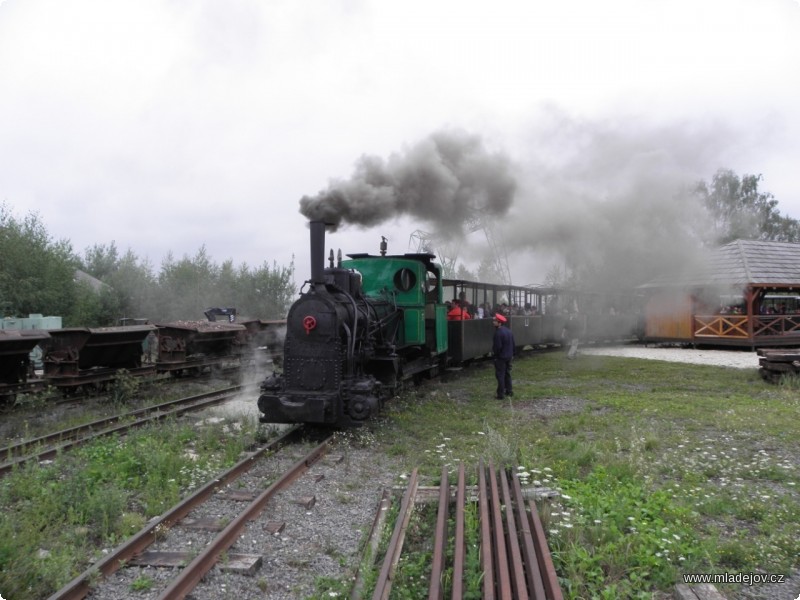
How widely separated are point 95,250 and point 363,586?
42923 mm

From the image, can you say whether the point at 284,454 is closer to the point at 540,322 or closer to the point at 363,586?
the point at 363,586

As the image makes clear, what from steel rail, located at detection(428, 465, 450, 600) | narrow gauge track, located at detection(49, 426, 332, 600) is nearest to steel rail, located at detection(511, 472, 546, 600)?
steel rail, located at detection(428, 465, 450, 600)

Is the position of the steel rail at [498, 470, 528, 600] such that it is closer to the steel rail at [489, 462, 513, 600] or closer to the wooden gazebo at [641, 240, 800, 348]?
the steel rail at [489, 462, 513, 600]

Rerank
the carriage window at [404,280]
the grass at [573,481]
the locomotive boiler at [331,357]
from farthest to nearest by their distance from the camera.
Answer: the carriage window at [404,280] → the locomotive boiler at [331,357] → the grass at [573,481]

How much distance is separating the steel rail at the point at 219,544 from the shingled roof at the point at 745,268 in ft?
63.8

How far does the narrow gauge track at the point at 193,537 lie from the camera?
3.48 meters

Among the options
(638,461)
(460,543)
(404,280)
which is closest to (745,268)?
(404,280)

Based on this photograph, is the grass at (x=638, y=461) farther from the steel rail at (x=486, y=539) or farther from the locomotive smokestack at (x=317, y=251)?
the locomotive smokestack at (x=317, y=251)

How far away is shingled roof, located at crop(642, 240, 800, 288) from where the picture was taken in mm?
19967

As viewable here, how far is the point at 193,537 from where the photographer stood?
432 cm

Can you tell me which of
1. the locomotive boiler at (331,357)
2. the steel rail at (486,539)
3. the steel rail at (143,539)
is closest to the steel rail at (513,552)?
the steel rail at (486,539)

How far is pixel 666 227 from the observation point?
16.8m

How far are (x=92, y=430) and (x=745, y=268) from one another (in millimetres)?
21149

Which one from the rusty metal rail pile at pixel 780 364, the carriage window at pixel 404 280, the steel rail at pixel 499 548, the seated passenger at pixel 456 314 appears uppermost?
the carriage window at pixel 404 280
